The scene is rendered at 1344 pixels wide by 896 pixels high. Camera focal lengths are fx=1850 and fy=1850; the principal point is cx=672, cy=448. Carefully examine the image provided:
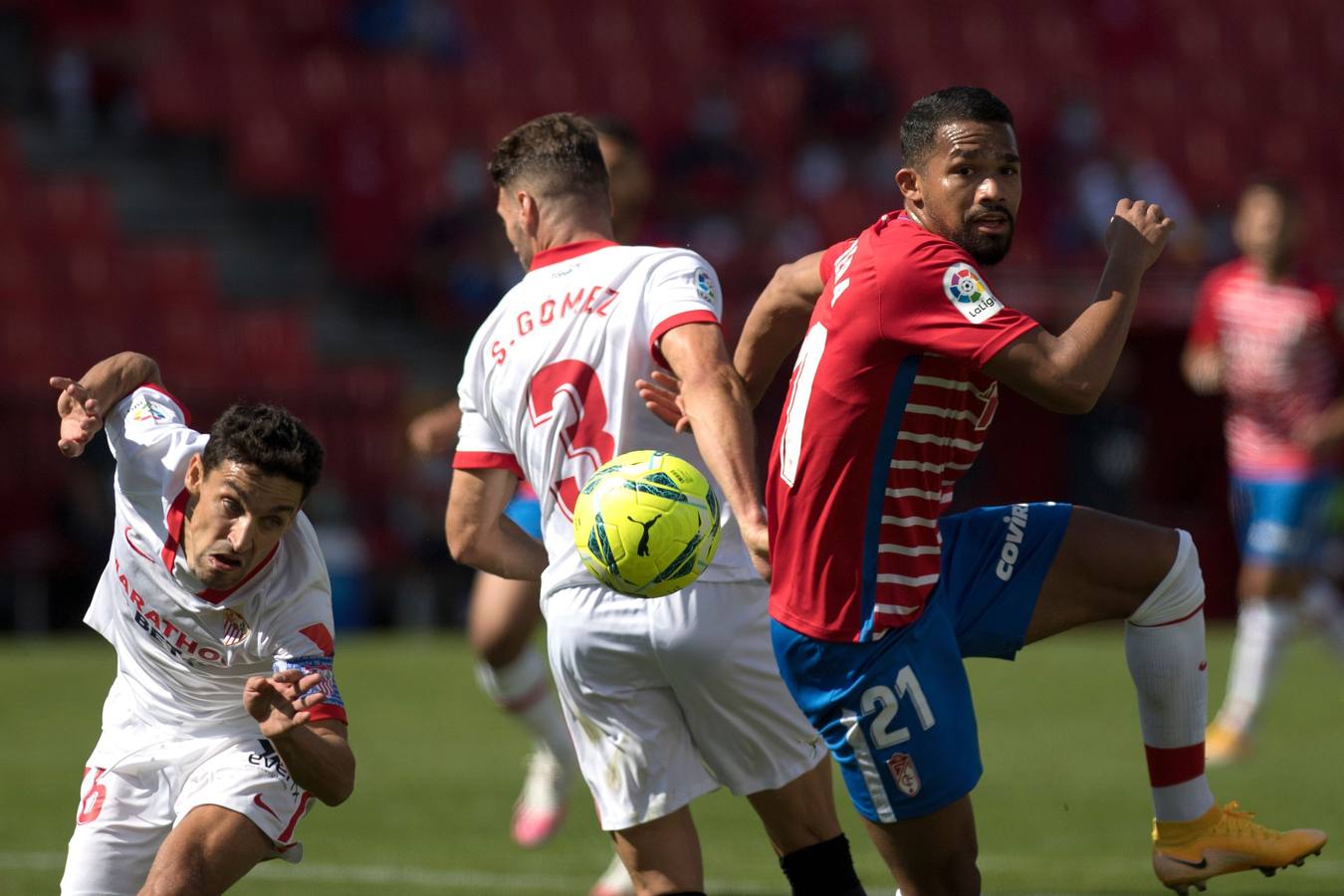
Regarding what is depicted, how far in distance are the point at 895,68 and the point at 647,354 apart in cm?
1699

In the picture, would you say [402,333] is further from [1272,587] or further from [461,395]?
[461,395]

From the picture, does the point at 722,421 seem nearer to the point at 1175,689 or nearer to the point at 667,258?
the point at 667,258

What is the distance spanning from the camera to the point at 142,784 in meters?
5.07

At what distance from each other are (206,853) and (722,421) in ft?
5.57

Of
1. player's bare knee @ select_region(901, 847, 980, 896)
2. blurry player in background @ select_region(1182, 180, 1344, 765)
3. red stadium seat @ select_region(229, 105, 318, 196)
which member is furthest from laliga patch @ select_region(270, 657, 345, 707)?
red stadium seat @ select_region(229, 105, 318, 196)

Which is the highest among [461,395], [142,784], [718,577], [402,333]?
[461,395]

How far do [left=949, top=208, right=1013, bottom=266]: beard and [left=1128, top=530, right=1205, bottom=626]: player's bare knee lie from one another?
906 millimetres

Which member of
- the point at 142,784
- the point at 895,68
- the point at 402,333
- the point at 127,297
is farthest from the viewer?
the point at 895,68

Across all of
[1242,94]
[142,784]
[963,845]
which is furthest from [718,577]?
[1242,94]

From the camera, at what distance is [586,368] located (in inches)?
193

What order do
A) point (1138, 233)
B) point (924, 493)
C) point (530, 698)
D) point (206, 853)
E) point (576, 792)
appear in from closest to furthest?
1. point (1138, 233)
2. point (924, 493)
3. point (206, 853)
4. point (530, 698)
5. point (576, 792)

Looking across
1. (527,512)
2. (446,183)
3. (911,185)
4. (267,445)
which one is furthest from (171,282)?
(911,185)

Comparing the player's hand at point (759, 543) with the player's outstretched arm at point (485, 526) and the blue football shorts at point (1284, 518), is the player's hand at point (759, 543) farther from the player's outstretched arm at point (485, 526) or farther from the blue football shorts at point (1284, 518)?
the blue football shorts at point (1284, 518)

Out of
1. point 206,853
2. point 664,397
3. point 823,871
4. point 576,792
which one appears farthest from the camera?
point 576,792
